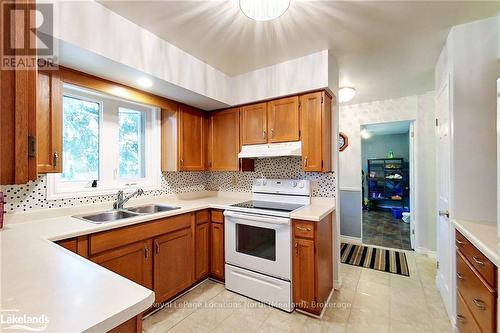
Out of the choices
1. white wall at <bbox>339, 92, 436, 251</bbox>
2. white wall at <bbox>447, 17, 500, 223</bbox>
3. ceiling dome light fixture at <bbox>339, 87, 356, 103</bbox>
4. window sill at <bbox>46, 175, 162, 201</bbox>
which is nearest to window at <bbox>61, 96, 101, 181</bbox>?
window sill at <bbox>46, 175, 162, 201</bbox>

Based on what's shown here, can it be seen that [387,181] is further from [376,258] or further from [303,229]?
[303,229]

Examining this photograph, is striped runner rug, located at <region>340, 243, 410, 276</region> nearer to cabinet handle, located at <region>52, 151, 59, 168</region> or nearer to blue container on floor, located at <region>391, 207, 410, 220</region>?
blue container on floor, located at <region>391, 207, 410, 220</region>

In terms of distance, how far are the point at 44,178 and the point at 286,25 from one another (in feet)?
7.53

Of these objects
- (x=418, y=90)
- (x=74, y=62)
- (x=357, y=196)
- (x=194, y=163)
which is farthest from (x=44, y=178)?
(x=418, y=90)

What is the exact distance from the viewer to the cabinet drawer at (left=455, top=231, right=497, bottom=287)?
1111 mm

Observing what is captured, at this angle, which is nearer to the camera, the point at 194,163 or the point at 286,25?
the point at 286,25

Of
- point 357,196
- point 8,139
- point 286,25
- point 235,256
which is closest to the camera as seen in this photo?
point 8,139

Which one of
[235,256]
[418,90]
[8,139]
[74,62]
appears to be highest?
[418,90]

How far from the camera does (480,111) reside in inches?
68.1

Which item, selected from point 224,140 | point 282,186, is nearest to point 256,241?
point 282,186

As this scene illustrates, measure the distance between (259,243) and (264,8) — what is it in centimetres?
192

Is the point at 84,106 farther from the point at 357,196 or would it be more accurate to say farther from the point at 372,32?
the point at 357,196

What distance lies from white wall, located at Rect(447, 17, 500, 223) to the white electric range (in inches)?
50.2

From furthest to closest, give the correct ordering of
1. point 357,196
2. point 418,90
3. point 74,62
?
point 357,196
point 418,90
point 74,62
